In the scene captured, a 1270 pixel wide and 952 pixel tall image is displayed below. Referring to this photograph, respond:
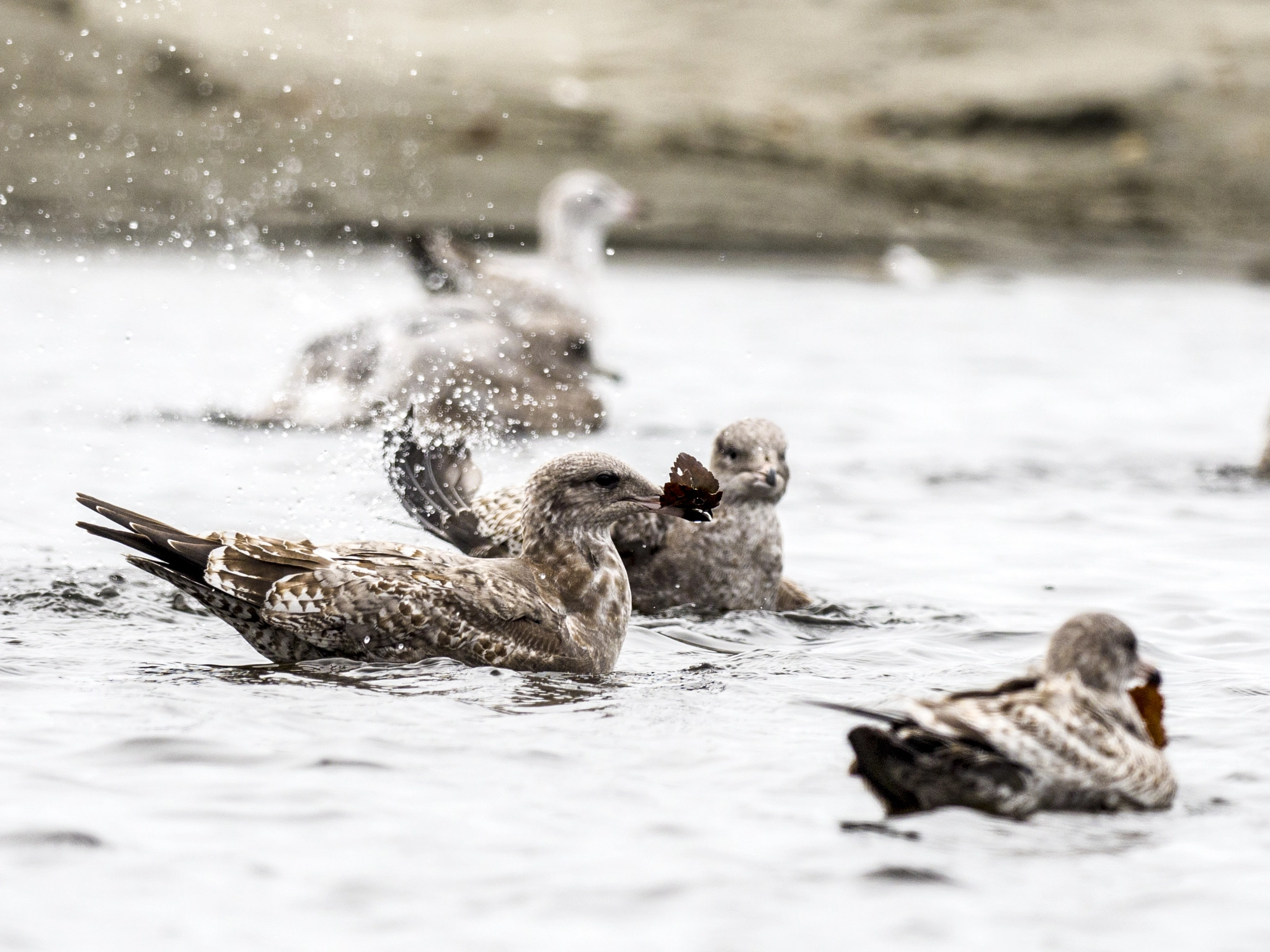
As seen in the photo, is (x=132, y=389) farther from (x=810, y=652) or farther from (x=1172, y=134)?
(x=1172, y=134)

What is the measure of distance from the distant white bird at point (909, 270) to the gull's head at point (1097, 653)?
67.6 feet

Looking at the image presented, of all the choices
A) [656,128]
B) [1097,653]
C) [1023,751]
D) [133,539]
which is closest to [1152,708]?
[1097,653]

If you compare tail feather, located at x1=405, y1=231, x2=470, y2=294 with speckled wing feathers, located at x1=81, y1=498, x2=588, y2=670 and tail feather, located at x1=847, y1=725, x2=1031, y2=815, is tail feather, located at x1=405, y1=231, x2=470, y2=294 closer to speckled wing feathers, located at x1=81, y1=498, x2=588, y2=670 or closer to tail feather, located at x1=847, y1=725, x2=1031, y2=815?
speckled wing feathers, located at x1=81, y1=498, x2=588, y2=670

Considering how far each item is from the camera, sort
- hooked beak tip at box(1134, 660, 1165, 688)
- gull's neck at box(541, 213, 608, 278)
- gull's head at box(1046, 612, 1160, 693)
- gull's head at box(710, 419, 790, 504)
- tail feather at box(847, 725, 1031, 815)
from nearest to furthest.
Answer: tail feather at box(847, 725, 1031, 815), gull's head at box(1046, 612, 1160, 693), hooked beak tip at box(1134, 660, 1165, 688), gull's head at box(710, 419, 790, 504), gull's neck at box(541, 213, 608, 278)

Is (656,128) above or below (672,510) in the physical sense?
above

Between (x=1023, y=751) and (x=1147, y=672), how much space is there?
73cm

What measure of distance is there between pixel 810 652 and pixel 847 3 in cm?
2870

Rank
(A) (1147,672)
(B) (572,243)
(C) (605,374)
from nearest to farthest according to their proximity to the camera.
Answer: (A) (1147,672) < (C) (605,374) < (B) (572,243)

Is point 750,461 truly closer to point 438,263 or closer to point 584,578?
point 584,578

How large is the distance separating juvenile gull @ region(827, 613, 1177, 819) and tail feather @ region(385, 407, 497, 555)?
3.39 metres

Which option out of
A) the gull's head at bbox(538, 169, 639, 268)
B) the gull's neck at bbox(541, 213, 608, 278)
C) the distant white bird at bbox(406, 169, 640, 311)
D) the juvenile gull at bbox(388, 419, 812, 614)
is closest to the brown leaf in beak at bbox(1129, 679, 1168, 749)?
the juvenile gull at bbox(388, 419, 812, 614)

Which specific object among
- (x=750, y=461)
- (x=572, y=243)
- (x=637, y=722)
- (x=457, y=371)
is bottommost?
(x=637, y=722)

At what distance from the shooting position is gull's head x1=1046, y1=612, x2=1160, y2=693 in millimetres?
5863

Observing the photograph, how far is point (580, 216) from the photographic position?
18672 mm
